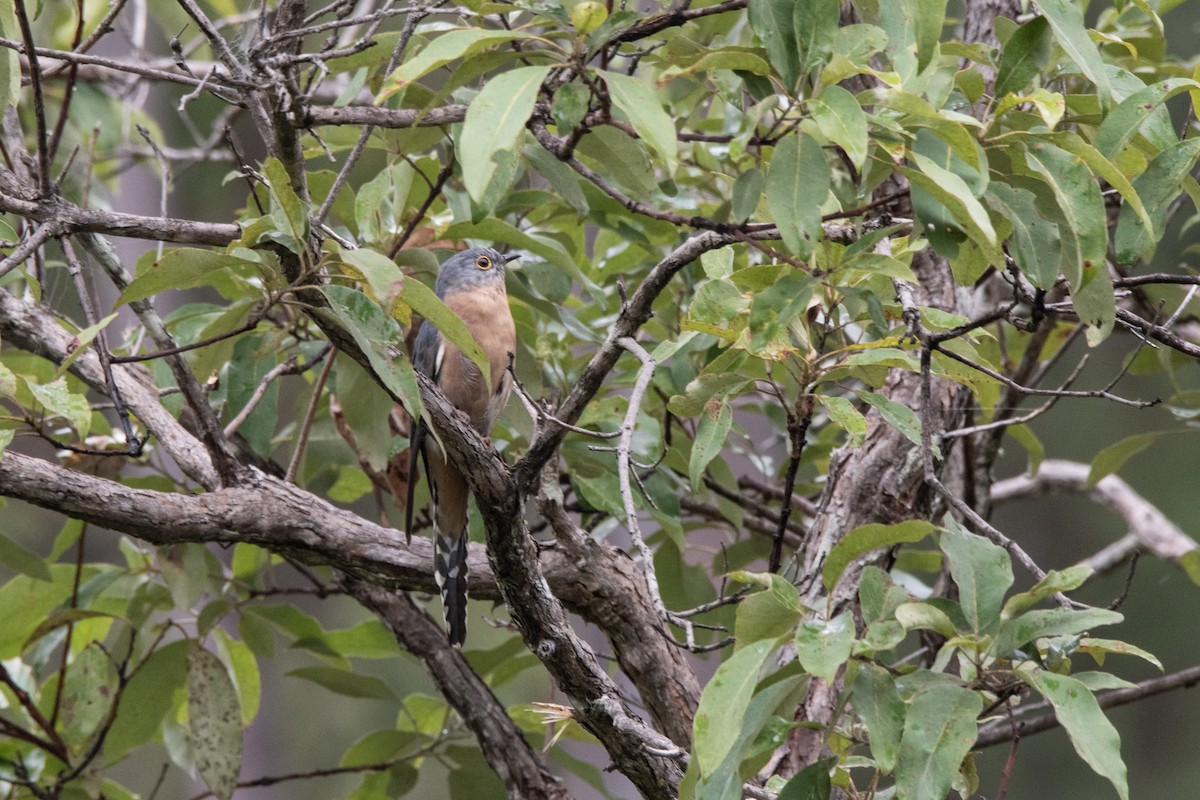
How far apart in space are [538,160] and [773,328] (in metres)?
0.96

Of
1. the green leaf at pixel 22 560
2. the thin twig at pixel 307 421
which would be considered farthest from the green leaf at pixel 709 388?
the green leaf at pixel 22 560

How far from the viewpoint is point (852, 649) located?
1.68 meters

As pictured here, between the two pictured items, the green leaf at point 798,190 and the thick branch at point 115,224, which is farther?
the thick branch at point 115,224

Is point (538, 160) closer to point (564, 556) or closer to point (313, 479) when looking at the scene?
point (564, 556)

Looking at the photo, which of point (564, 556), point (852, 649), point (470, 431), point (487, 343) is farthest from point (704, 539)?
point (852, 649)

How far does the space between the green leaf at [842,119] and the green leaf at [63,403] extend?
60.5 inches

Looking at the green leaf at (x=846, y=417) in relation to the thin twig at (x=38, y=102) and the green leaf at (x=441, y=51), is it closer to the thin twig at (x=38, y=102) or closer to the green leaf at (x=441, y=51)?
the green leaf at (x=441, y=51)

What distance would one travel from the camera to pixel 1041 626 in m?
1.69

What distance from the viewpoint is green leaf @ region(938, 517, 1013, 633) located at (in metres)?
1.73

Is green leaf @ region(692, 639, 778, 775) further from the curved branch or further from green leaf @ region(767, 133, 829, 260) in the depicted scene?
the curved branch

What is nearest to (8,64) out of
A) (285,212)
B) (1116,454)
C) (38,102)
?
(38,102)

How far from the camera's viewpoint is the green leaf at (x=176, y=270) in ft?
5.99

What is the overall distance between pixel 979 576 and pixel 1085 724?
0.90ft

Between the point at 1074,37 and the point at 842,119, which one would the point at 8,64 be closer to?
the point at 842,119
